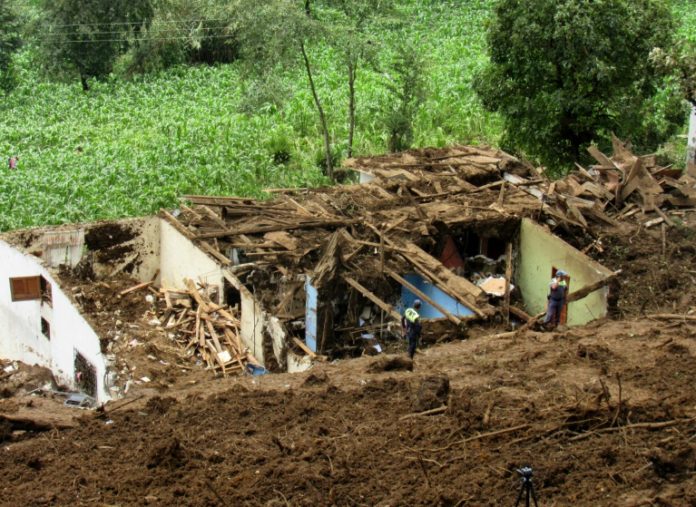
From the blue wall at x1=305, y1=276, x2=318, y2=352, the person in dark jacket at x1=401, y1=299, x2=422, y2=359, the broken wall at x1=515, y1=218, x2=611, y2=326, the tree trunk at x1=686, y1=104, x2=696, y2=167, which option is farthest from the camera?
the tree trunk at x1=686, y1=104, x2=696, y2=167

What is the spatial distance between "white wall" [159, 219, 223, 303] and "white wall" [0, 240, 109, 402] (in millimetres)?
2573

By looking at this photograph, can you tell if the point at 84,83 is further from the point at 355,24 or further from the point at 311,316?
the point at 311,316

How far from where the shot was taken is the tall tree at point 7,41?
37.5 metres

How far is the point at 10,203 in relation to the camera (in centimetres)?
2430

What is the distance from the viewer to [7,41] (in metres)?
37.5

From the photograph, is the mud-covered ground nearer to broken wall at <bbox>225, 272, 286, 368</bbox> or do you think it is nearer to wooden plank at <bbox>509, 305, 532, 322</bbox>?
broken wall at <bbox>225, 272, 286, 368</bbox>

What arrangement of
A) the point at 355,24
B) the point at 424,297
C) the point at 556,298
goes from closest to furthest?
the point at 556,298, the point at 424,297, the point at 355,24

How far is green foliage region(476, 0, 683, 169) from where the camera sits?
2095 cm

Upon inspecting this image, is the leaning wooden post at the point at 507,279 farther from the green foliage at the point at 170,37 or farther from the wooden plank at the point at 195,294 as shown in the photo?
the green foliage at the point at 170,37

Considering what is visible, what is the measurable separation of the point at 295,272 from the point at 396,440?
22.6 ft

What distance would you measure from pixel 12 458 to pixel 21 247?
986cm

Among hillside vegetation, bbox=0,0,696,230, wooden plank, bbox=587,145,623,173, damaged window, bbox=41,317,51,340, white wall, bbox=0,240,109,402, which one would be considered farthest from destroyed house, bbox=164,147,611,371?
hillside vegetation, bbox=0,0,696,230

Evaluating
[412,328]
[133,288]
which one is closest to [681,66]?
[412,328]

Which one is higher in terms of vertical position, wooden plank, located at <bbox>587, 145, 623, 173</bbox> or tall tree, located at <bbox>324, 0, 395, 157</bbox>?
tall tree, located at <bbox>324, 0, 395, 157</bbox>
